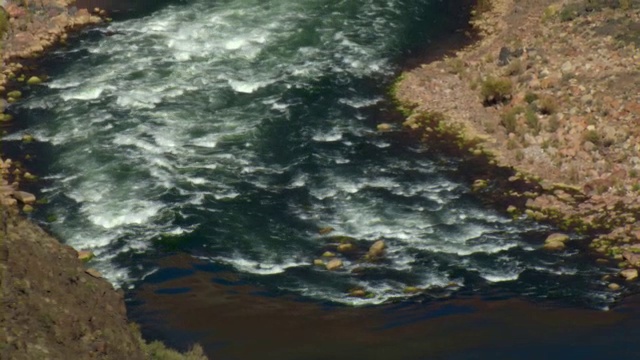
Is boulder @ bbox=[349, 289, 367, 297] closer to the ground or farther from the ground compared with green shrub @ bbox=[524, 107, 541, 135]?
closer to the ground

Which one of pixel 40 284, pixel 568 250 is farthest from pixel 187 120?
pixel 40 284

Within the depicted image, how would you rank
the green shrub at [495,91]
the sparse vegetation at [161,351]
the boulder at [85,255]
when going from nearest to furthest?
the sparse vegetation at [161,351]
the boulder at [85,255]
the green shrub at [495,91]

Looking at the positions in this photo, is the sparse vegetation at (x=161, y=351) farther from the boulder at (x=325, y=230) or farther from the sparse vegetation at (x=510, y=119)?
the sparse vegetation at (x=510, y=119)

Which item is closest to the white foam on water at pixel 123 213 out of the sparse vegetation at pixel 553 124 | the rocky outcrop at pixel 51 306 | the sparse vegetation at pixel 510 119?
the rocky outcrop at pixel 51 306

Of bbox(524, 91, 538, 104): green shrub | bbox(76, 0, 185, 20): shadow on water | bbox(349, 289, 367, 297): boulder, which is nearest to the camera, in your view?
bbox(349, 289, 367, 297): boulder

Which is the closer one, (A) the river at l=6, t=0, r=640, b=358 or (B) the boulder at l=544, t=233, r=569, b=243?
(A) the river at l=6, t=0, r=640, b=358

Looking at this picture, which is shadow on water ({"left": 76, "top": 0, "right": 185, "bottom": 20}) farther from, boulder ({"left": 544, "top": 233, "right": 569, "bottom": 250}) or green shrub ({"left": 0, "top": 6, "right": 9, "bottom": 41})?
boulder ({"left": 544, "top": 233, "right": 569, "bottom": 250})

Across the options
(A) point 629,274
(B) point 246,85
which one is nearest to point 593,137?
(A) point 629,274

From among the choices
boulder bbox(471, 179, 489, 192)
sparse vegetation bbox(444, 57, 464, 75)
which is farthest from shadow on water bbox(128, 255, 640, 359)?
sparse vegetation bbox(444, 57, 464, 75)
